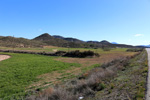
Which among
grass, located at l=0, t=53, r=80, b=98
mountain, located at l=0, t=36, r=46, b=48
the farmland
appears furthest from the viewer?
mountain, located at l=0, t=36, r=46, b=48

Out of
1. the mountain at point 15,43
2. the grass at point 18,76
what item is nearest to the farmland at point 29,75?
the grass at point 18,76

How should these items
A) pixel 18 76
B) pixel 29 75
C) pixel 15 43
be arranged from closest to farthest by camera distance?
pixel 18 76 < pixel 29 75 < pixel 15 43

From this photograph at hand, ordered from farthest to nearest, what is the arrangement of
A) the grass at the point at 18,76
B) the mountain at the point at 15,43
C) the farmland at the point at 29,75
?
the mountain at the point at 15,43, the farmland at the point at 29,75, the grass at the point at 18,76

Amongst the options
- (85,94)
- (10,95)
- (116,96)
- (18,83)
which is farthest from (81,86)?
(18,83)

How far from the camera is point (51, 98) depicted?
5938 mm

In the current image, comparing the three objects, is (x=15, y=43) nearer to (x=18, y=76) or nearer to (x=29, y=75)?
(x=29, y=75)

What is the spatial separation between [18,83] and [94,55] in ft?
94.6

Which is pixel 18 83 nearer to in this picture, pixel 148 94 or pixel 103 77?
pixel 103 77

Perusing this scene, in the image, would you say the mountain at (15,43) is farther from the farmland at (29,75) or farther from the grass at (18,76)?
the grass at (18,76)

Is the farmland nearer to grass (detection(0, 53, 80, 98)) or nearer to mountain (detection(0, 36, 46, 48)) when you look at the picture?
grass (detection(0, 53, 80, 98))

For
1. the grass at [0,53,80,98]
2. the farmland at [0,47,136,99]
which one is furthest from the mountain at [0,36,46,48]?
the grass at [0,53,80,98]

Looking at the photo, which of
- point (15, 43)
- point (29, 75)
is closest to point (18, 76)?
point (29, 75)

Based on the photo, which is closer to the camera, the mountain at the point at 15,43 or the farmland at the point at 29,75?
the farmland at the point at 29,75

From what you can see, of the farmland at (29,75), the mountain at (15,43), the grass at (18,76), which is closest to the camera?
the grass at (18,76)
